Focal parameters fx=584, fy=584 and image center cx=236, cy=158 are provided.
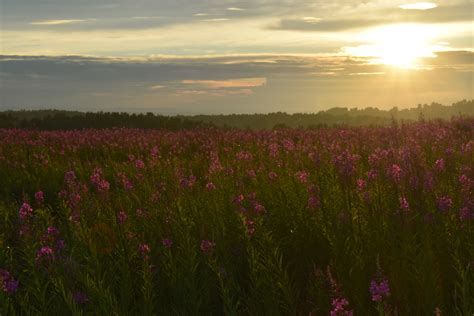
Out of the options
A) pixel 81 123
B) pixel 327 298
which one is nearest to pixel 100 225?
pixel 327 298

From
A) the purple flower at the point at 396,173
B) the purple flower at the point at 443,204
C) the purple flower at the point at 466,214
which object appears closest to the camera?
the purple flower at the point at 466,214

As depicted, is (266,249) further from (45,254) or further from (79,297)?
(45,254)

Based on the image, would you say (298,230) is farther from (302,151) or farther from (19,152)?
(19,152)

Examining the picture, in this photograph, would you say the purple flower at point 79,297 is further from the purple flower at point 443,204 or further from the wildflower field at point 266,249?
the purple flower at point 443,204

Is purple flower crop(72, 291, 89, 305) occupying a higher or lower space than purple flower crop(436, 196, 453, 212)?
lower

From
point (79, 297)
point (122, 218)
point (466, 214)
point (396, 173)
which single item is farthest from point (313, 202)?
point (79, 297)

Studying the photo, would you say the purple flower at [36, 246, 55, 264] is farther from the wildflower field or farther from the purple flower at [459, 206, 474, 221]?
the purple flower at [459, 206, 474, 221]

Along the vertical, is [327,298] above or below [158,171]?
below

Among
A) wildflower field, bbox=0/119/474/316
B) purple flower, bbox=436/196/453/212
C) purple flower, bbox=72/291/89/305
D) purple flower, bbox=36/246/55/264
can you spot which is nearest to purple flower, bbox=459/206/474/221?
wildflower field, bbox=0/119/474/316

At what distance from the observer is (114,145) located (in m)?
12.9

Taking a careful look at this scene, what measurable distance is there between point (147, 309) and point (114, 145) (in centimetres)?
975

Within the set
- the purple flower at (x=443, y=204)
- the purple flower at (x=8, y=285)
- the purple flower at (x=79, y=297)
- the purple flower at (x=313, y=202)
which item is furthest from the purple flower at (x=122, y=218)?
the purple flower at (x=443, y=204)

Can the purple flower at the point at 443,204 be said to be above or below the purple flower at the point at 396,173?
below

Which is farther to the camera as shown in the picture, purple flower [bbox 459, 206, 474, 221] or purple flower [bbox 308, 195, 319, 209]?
purple flower [bbox 308, 195, 319, 209]
